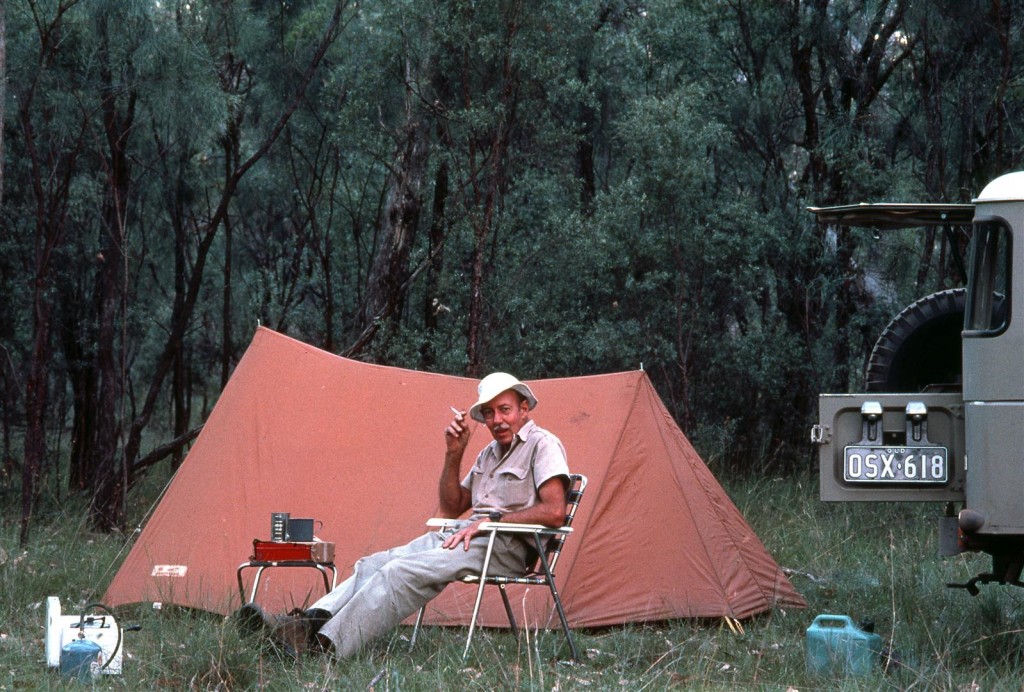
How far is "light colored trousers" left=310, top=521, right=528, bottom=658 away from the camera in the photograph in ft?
14.0

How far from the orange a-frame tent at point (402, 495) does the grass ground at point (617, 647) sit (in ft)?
0.49

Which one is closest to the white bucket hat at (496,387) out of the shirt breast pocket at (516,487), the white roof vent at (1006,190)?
the shirt breast pocket at (516,487)

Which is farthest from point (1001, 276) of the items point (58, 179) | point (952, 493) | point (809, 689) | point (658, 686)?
point (58, 179)

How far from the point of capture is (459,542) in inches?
177

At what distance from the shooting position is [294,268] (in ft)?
49.3

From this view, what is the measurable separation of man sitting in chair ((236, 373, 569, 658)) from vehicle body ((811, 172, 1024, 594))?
988 millimetres

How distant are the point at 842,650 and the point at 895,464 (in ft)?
2.10

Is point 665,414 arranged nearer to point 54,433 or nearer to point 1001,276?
point 1001,276

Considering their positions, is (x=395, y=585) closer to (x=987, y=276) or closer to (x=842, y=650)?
(x=842, y=650)

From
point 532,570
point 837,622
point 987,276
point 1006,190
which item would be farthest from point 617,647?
point 1006,190

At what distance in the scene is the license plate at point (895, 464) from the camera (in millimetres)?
4180

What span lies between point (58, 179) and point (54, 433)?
406 cm

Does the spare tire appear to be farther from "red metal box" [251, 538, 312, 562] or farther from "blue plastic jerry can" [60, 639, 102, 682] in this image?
"blue plastic jerry can" [60, 639, 102, 682]

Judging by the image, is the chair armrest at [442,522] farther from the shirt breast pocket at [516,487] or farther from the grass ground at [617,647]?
the grass ground at [617,647]
